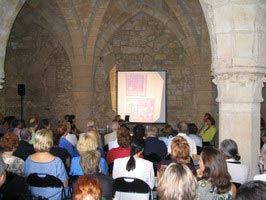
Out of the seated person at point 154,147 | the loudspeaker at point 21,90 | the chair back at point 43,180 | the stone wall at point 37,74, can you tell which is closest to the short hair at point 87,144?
the chair back at point 43,180

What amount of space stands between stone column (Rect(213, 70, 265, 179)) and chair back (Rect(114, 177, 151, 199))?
4.81 ft

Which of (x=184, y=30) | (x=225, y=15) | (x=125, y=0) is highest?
(x=125, y=0)

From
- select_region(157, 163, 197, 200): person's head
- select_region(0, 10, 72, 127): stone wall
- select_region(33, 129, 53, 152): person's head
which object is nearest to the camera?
select_region(157, 163, 197, 200): person's head

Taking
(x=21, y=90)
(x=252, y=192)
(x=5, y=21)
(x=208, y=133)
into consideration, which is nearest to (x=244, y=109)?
(x=252, y=192)

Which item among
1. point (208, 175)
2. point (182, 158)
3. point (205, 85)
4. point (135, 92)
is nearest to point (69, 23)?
point (135, 92)

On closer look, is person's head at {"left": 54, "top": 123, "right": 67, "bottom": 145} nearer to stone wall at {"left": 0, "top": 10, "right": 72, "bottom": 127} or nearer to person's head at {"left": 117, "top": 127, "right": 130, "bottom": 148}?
person's head at {"left": 117, "top": 127, "right": 130, "bottom": 148}

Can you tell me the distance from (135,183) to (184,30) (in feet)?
29.5

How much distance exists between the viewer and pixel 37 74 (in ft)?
44.5

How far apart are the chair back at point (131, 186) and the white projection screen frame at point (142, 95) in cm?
959

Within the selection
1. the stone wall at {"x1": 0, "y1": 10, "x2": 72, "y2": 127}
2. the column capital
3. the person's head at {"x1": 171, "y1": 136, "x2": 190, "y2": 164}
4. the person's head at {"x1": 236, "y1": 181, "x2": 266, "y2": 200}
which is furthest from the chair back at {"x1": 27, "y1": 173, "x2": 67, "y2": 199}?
the stone wall at {"x1": 0, "y1": 10, "x2": 72, "y2": 127}

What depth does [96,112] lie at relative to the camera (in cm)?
1334

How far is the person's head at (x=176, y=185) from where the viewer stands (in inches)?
85.3

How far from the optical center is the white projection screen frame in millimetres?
13117

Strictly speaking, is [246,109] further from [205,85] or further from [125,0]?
[125,0]
